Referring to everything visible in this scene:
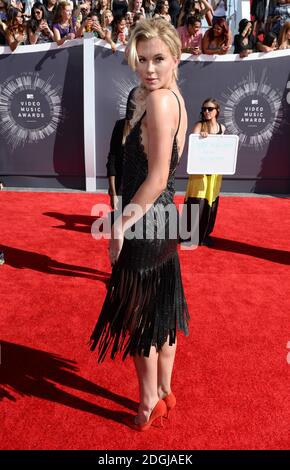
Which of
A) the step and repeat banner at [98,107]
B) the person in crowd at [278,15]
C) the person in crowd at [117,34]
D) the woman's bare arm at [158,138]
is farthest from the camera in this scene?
the person in crowd at [278,15]

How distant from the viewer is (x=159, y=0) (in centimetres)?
736

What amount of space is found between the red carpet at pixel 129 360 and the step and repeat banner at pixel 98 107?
2535 millimetres

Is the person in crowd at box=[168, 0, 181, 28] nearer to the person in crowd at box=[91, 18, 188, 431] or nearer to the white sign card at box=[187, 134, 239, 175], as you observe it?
the white sign card at box=[187, 134, 239, 175]

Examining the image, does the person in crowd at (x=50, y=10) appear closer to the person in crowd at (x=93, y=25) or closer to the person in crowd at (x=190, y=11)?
the person in crowd at (x=93, y=25)

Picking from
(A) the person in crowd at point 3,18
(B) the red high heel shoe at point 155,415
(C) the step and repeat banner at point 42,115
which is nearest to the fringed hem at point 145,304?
(B) the red high heel shoe at point 155,415

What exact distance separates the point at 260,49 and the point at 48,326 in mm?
5910

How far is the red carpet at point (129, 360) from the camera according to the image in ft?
6.97

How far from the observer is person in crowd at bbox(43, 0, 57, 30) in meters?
7.27

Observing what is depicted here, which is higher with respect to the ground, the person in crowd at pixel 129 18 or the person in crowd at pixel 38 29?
the person in crowd at pixel 129 18

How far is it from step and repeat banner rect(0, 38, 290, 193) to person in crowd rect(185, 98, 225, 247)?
98.4 inches

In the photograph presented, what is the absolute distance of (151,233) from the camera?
183 centimetres

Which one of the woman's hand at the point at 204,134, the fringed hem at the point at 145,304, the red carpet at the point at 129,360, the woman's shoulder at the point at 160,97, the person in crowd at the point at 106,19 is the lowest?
the red carpet at the point at 129,360

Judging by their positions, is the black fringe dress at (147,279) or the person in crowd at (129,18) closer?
the black fringe dress at (147,279)
